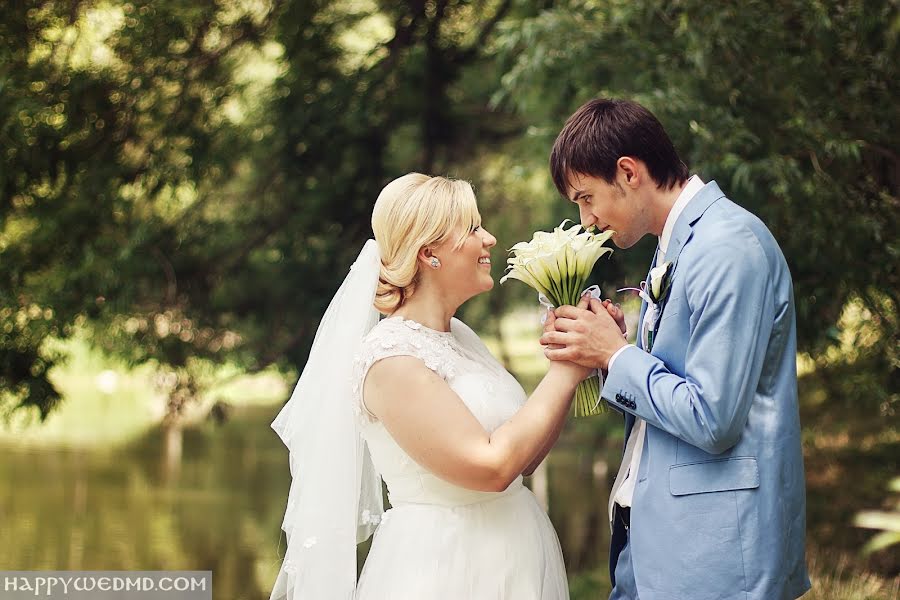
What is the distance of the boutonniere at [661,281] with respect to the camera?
8.07ft

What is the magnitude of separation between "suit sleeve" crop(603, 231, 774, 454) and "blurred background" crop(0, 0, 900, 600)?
8.55 ft

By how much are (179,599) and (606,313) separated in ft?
27.3

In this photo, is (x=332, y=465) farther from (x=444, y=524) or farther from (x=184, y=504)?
(x=184, y=504)

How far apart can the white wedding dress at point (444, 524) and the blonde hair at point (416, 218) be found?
0.17 meters

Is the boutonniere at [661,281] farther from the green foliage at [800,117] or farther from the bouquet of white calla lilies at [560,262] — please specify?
the green foliage at [800,117]

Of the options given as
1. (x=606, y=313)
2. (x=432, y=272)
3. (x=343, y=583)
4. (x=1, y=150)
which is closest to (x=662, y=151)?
(x=606, y=313)

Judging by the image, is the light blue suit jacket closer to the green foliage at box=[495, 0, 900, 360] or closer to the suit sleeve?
the suit sleeve

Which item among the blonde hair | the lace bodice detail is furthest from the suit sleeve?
the blonde hair

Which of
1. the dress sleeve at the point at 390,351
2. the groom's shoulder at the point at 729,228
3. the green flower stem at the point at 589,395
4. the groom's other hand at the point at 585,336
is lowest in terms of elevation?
→ the green flower stem at the point at 589,395

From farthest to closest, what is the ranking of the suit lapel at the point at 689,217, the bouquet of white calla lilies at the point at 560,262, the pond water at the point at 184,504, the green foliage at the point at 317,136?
the pond water at the point at 184,504
the green foliage at the point at 317,136
the bouquet of white calla lilies at the point at 560,262
the suit lapel at the point at 689,217

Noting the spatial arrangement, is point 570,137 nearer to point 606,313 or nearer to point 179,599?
point 606,313

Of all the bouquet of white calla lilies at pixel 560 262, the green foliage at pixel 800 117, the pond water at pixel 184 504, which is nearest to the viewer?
the bouquet of white calla lilies at pixel 560 262

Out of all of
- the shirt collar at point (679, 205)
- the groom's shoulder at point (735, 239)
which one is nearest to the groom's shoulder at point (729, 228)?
the groom's shoulder at point (735, 239)

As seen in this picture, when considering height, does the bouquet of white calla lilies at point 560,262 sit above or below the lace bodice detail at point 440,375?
above
